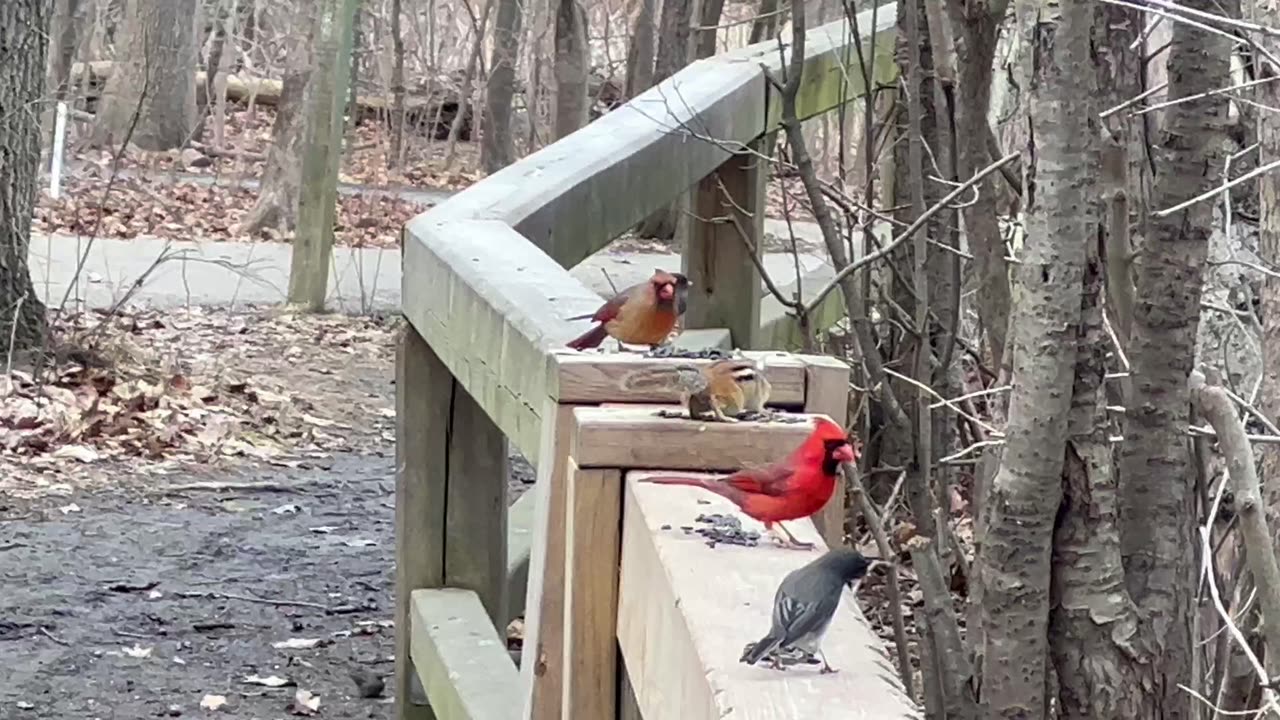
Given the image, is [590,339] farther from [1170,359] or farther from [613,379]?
[1170,359]

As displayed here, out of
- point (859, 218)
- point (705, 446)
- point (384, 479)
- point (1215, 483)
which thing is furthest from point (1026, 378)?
point (384, 479)

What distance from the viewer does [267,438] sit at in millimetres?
7621

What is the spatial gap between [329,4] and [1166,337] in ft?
29.9

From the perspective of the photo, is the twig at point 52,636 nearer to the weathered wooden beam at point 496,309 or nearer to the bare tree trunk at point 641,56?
the weathered wooden beam at point 496,309

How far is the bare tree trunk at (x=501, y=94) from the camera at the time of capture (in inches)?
706

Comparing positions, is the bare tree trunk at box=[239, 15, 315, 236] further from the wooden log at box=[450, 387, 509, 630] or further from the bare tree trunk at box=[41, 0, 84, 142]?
the wooden log at box=[450, 387, 509, 630]

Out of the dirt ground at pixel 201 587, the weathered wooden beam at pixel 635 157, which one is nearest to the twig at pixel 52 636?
the dirt ground at pixel 201 587

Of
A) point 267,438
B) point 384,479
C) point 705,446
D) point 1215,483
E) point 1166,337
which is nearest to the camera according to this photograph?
point 705,446

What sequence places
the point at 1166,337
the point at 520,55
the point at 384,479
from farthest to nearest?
the point at 520,55, the point at 384,479, the point at 1166,337

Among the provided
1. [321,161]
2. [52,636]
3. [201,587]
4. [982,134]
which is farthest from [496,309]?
[321,161]

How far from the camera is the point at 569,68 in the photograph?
1538cm

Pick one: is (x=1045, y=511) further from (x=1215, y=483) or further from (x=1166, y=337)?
(x=1215, y=483)

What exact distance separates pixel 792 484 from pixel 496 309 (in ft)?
2.95

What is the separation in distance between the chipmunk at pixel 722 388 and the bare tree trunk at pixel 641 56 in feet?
50.8
